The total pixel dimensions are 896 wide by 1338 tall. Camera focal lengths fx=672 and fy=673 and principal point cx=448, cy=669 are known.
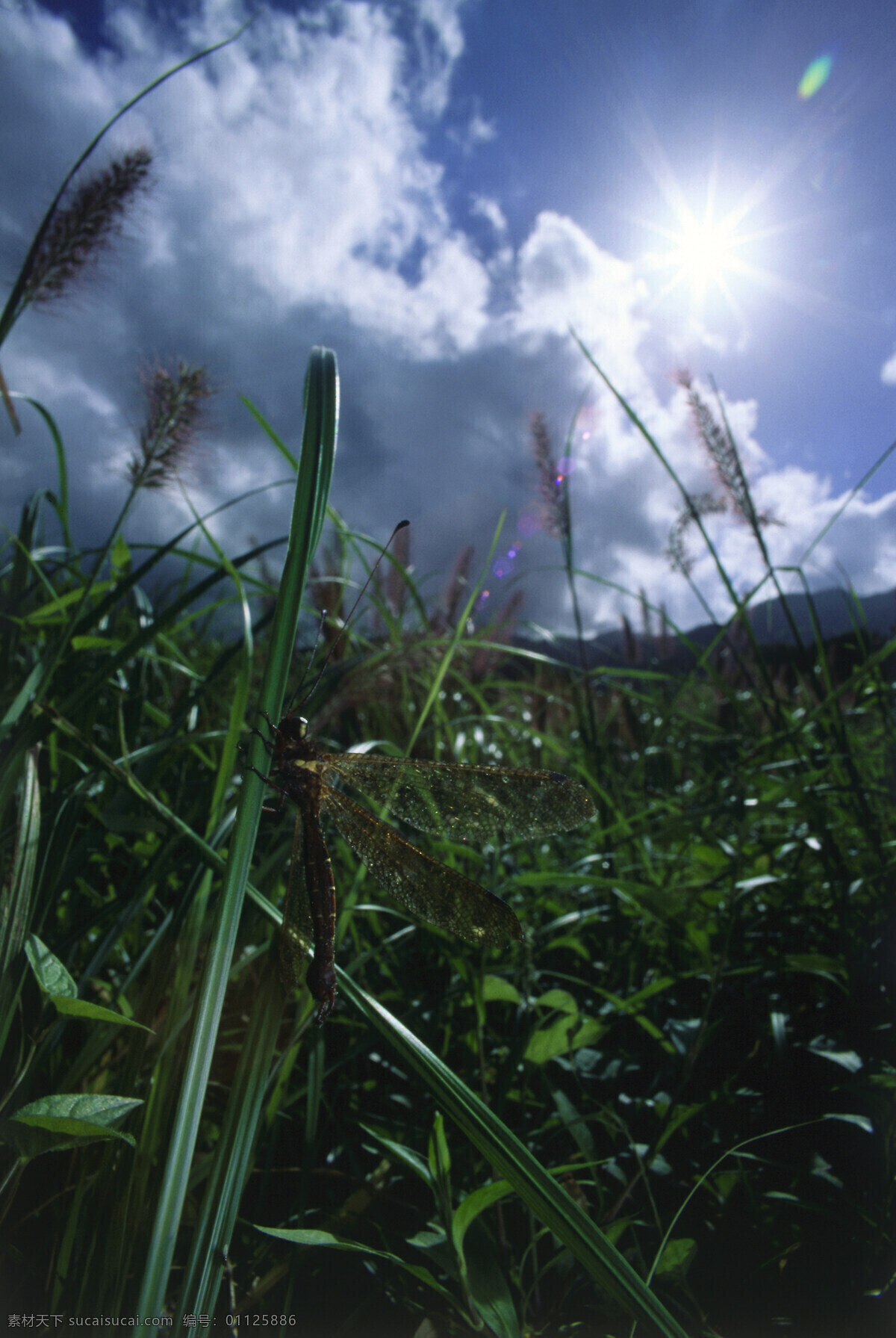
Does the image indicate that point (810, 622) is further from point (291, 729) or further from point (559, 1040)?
point (291, 729)

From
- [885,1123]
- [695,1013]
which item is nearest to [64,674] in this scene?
[695,1013]

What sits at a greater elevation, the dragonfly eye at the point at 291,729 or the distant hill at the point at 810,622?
the distant hill at the point at 810,622

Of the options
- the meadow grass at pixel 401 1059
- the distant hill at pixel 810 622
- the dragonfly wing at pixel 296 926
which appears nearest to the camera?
the dragonfly wing at pixel 296 926

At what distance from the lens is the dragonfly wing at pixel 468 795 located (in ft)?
1.90

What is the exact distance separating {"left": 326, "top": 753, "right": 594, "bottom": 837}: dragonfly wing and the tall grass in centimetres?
10

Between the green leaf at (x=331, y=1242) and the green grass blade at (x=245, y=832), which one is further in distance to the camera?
the green leaf at (x=331, y=1242)

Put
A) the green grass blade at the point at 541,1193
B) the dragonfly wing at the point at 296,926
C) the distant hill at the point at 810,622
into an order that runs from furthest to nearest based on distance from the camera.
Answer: the distant hill at the point at 810,622
the dragonfly wing at the point at 296,926
the green grass blade at the point at 541,1193

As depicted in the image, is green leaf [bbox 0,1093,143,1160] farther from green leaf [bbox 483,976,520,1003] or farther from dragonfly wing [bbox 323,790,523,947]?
green leaf [bbox 483,976,520,1003]

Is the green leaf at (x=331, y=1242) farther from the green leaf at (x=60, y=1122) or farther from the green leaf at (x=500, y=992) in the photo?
the green leaf at (x=500, y=992)

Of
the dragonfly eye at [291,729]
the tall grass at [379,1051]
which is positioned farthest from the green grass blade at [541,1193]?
the dragonfly eye at [291,729]

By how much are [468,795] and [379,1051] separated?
26.2 inches

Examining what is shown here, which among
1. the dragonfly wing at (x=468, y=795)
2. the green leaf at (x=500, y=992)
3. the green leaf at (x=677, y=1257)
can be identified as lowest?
the green leaf at (x=677, y=1257)

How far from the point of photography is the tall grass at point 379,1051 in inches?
21.8

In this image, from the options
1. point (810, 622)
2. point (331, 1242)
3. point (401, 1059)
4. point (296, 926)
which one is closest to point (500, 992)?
point (401, 1059)
